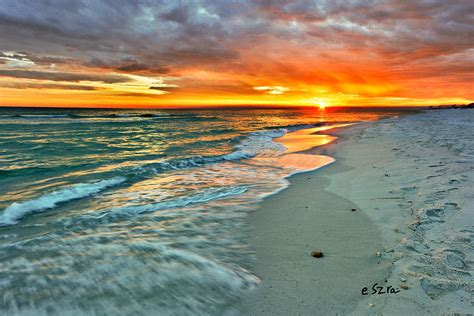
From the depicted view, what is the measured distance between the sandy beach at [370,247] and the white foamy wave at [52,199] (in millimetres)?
4702

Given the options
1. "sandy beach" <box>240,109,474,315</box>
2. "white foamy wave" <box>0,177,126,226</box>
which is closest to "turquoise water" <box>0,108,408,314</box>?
"white foamy wave" <box>0,177,126,226</box>

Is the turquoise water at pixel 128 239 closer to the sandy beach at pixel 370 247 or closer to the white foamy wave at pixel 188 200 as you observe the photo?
the white foamy wave at pixel 188 200

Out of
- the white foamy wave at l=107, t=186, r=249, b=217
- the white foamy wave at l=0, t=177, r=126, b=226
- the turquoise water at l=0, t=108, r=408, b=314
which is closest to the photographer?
the turquoise water at l=0, t=108, r=408, b=314

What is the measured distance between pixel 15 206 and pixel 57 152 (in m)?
9.52

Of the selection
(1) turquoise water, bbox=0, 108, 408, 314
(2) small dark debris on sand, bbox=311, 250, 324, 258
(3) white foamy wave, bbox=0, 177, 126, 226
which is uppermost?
(2) small dark debris on sand, bbox=311, 250, 324, 258

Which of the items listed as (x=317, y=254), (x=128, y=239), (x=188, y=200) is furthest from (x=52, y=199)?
(x=317, y=254)

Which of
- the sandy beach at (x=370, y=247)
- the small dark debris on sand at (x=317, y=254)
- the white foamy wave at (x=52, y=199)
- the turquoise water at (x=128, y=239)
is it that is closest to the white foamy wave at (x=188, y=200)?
the turquoise water at (x=128, y=239)

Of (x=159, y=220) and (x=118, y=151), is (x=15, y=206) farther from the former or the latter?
A: (x=118, y=151)

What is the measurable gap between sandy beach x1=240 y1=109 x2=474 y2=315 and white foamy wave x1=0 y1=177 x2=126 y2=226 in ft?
15.4

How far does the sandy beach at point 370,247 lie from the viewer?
2.67 metres

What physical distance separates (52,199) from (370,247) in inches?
272

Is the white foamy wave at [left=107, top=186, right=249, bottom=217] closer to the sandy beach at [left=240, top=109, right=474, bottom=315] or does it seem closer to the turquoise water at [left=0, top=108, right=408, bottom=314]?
the turquoise water at [left=0, top=108, right=408, bottom=314]

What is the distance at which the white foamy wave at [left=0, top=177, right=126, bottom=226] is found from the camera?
5.76 metres

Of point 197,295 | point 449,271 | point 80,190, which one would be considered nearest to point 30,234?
point 80,190
